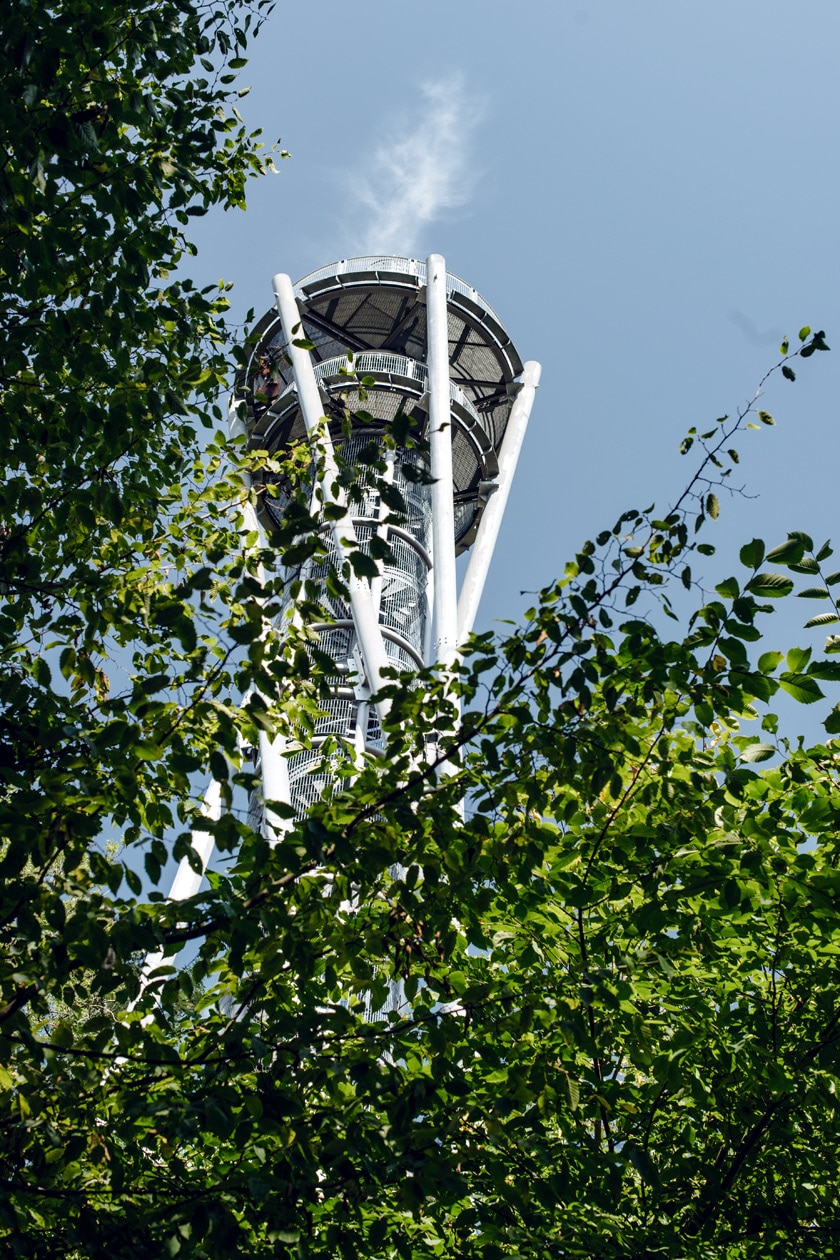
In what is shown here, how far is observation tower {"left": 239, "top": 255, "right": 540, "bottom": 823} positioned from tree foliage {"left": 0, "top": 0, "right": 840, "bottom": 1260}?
9819mm

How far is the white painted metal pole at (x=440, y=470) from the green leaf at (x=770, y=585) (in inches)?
469

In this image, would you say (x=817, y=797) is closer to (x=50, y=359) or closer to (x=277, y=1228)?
(x=277, y=1228)

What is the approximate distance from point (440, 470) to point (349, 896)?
14058mm

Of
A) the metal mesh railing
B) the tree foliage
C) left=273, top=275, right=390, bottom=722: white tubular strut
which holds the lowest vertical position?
the tree foliage

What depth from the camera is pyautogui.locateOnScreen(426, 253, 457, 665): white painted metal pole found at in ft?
58.3

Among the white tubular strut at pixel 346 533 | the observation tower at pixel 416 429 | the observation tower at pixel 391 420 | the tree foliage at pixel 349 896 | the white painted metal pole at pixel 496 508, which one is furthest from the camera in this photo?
the white painted metal pole at pixel 496 508

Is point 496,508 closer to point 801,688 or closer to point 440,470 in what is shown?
point 440,470

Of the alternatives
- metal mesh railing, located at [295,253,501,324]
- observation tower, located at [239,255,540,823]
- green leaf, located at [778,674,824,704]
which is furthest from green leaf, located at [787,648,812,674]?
metal mesh railing, located at [295,253,501,324]

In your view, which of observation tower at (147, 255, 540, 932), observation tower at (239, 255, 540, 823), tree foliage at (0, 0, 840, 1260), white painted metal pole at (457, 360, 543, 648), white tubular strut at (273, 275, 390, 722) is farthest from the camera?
white painted metal pole at (457, 360, 543, 648)

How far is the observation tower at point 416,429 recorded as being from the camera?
1777cm

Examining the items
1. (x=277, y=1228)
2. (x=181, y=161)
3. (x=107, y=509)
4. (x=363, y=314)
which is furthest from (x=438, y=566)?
(x=277, y=1228)

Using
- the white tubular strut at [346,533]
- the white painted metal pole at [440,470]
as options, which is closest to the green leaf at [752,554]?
the white tubular strut at [346,533]

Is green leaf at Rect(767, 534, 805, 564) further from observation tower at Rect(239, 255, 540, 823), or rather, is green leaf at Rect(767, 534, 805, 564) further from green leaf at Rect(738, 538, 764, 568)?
observation tower at Rect(239, 255, 540, 823)

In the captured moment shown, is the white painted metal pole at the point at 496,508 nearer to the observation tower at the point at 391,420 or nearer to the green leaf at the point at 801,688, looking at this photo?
the observation tower at the point at 391,420
